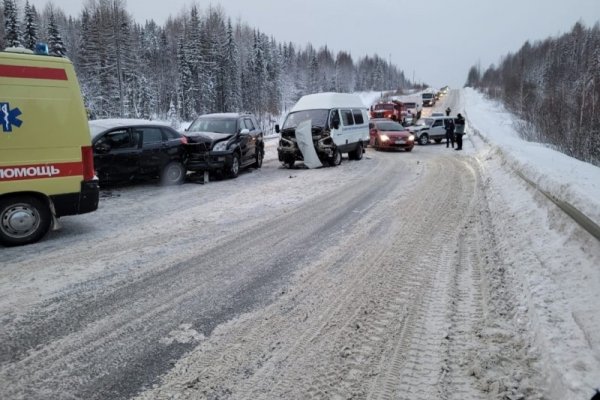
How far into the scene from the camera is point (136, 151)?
10.8 m

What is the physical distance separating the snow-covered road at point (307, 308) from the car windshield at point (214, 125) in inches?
238

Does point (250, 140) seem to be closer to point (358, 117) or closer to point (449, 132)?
point (358, 117)

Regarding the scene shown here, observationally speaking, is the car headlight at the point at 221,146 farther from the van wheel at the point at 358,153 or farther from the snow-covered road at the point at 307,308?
the van wheel at the point at 358,153

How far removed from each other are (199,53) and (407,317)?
197 feet

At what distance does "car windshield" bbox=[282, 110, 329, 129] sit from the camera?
15445 mm

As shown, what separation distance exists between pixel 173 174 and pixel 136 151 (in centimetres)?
128

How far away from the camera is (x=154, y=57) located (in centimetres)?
7100

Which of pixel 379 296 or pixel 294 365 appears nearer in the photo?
pixel 294 365

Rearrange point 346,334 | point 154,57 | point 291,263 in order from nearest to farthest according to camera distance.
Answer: point 346,334
point 291,263
point 154,57

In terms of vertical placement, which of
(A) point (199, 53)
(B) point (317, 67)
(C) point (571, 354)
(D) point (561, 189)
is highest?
(B) point (317, 67)

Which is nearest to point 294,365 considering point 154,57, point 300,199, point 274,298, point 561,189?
point 274,298

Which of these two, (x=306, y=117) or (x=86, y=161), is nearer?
(x=86, y=161)

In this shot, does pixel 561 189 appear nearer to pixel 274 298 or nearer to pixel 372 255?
pixel 372 255

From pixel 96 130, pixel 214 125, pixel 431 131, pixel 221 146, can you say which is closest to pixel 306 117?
pixel 214 125
